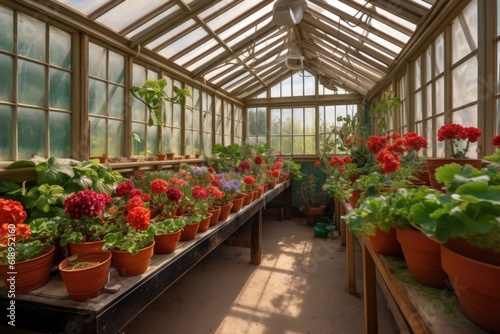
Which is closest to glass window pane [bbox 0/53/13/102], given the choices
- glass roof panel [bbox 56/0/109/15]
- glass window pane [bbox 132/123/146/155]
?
glass roof panel [bbox 56/0/109/15]

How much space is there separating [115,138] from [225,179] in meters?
1.49

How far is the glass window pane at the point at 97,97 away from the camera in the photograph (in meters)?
2.94

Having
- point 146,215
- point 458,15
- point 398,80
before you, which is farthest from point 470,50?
point 146,215

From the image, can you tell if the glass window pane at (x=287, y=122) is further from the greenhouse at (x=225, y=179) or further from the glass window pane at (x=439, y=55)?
the glass window pane at (x=439, y=55)

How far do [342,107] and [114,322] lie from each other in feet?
21.1

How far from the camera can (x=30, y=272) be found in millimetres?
1069

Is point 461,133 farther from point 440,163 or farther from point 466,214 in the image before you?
point 466,214

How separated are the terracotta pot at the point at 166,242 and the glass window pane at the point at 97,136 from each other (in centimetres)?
202

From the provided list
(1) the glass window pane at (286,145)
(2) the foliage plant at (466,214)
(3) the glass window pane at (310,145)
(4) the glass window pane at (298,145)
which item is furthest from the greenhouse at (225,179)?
(1) the glass window pane at (286,145)

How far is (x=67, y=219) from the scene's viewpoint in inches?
→ 50.9

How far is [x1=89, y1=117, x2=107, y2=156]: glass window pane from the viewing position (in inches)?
117

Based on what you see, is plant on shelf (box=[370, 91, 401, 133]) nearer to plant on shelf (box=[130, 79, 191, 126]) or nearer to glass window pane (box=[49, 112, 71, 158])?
plant on shelf (box=[130, 79, 191, 126])

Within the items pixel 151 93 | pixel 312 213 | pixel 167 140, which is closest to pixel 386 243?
pixel 151 93

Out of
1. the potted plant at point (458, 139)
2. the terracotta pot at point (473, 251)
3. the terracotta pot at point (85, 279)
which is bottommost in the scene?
the terracotta pot at point (85, 279)
